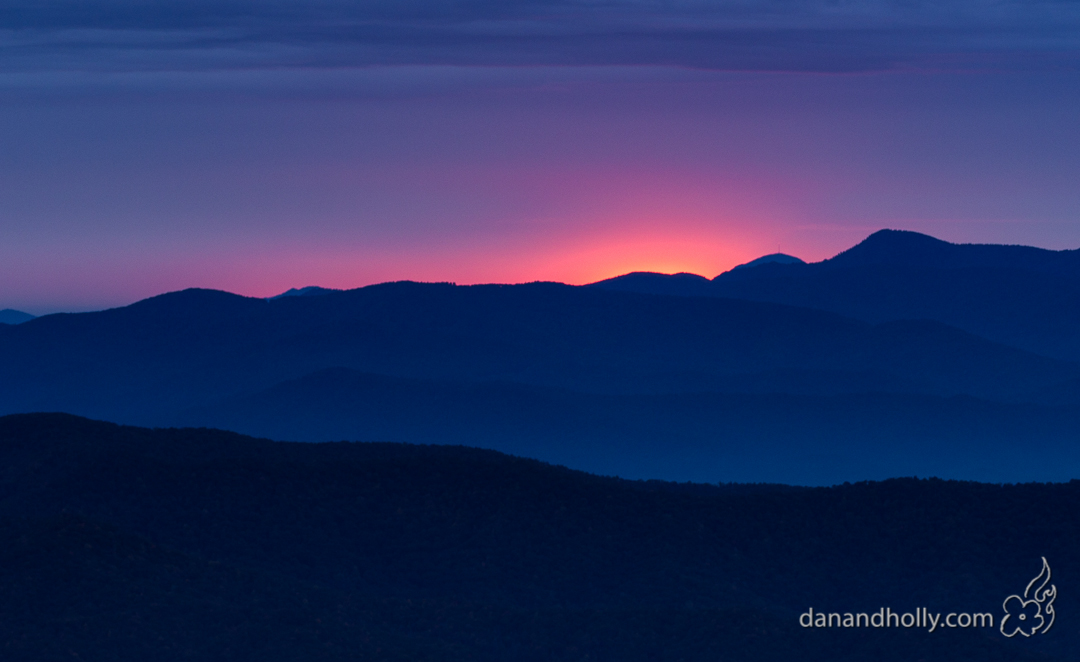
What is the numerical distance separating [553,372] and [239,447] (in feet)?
444

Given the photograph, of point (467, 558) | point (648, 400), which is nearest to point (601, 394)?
point (648, 400)

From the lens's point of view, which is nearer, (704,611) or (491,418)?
(704,611)

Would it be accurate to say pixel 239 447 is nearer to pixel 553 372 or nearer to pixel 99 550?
pixel 99 550

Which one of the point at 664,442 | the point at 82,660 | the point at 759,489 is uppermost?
the point at 664,442

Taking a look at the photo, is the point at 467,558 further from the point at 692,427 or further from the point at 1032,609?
the point at 692,427

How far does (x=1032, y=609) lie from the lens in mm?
35281

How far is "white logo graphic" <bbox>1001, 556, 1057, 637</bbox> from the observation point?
1342 inches

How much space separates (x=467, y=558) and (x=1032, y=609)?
17.4m

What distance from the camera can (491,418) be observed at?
14850cm

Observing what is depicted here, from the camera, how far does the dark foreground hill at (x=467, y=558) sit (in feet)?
102

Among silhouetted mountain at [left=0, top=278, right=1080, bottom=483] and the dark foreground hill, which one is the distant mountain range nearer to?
silhouetted mountain at [left=0, top=278, right=1080, bottom=483]

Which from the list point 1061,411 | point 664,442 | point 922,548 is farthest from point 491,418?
point 922,548

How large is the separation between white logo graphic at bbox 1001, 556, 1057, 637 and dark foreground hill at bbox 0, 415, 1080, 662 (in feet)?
1.09

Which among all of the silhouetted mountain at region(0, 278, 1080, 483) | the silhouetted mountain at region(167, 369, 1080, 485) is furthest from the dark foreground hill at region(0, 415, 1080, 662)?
the silhouetted mountain at region(0, 278, 1080, 483)
